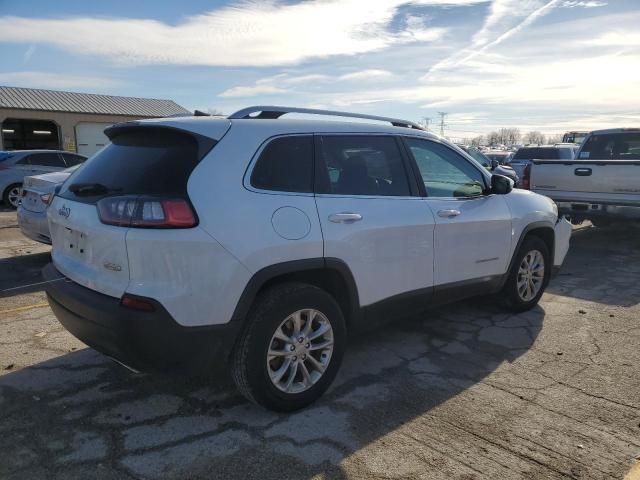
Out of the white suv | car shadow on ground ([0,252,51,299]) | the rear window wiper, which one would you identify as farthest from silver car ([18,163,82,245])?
the rear window wiper

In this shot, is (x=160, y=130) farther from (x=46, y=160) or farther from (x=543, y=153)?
(x=543, y=153)

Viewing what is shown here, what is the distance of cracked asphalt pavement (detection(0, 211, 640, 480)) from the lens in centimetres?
280

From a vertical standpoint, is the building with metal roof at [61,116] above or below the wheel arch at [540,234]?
above

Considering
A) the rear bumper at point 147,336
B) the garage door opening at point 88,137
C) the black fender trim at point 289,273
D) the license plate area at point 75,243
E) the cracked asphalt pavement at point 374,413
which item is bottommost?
the cracked asphalt pavement at point 374,413

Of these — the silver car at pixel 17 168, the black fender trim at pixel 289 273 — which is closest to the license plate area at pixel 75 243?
the black fender trim at pixel 289 273

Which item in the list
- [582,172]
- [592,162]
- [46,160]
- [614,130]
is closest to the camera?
[592,162]

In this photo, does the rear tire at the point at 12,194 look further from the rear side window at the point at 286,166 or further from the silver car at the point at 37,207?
the rear side window at the point at 286,166

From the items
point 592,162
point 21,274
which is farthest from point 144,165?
point 592,162

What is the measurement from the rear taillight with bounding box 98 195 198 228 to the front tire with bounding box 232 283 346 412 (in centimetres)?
66

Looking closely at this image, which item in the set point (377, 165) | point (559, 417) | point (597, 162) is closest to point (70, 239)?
point (377, 165)

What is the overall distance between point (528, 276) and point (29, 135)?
33.8 metres

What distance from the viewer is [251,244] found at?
2.96 m

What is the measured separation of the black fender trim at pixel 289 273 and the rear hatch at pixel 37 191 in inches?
202

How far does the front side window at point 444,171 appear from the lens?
4.19m
